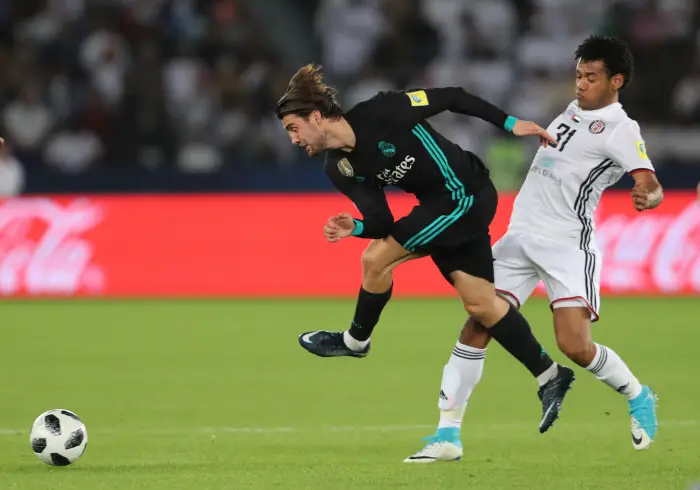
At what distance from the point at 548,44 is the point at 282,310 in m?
6.78

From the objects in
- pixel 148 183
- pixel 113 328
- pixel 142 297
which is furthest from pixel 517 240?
pixel 148 183

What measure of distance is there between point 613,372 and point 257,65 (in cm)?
1148

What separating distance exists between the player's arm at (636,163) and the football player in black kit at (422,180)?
0.32m

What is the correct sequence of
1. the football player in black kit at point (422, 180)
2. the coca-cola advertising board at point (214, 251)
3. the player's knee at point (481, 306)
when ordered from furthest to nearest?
the coca-cola advertising board at point (214, 251)
the player's knee at point (481, 306)
the football player in black kit at point (422, 180)

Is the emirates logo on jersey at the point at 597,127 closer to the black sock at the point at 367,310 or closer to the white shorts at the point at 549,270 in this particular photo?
the white shorts at the point at 549,270

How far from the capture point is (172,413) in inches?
287

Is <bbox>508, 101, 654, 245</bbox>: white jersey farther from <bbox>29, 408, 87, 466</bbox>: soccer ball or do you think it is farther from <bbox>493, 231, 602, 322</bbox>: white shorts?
<bbox>29, 408, 87, 466</bbox>: soccer ball

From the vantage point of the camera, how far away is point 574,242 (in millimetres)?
6102

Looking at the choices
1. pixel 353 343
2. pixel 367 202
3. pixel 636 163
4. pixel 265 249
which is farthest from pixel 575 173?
pixel 265 249

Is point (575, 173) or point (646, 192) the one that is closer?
point (646, 192)

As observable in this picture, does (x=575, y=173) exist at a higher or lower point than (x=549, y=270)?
higher

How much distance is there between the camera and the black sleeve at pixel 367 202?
583 cm

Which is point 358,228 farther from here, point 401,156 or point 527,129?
point 527,129

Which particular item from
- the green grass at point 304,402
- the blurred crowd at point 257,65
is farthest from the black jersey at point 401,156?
the blurred crowd at point 257,65
